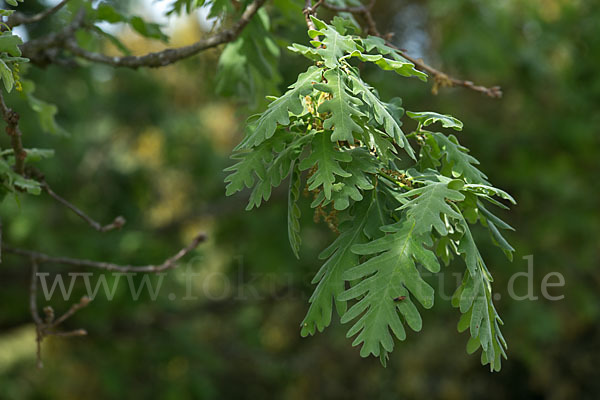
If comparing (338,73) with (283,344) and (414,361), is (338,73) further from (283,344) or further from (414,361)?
(283,344)

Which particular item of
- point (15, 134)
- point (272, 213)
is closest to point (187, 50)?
point (15, 134)

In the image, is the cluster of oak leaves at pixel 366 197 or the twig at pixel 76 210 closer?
the cluster of oak leaves at pixel 366 197

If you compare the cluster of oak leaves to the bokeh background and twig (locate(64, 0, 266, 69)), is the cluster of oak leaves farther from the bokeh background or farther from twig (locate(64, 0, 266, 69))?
the bokeh background

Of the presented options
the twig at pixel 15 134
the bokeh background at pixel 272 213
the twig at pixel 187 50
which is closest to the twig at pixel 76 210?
the twig at pixel 15 134

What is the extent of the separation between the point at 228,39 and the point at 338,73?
0.87 metres

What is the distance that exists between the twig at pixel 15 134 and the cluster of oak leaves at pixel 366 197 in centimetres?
72

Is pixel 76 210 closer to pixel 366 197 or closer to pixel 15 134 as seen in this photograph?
pixel 15 134

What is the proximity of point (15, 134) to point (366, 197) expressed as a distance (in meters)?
1.09

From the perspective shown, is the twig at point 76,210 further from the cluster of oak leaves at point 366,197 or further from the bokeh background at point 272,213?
the bokeh background at point 272,213

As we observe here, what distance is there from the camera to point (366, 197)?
160 centimetres

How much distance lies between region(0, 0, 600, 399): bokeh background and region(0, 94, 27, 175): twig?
8.95 feet

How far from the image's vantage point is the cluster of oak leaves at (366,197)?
143 cm

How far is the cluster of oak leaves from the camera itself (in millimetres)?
1429

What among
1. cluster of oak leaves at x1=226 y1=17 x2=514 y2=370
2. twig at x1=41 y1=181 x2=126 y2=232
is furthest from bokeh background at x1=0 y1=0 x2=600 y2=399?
cluster of oak leaves at x1=226 y1=17 x2=514 y2=370
